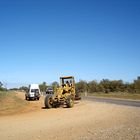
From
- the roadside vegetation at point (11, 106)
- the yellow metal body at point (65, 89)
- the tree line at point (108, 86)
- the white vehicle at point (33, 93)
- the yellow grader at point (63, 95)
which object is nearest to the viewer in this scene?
the roadside vegetation at point (11, 106)

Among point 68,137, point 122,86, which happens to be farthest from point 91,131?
point 122,86

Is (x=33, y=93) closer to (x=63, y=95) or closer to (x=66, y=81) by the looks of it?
(x=66, y=81)

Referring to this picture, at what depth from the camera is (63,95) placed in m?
31.2

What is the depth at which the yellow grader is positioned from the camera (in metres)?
30.2

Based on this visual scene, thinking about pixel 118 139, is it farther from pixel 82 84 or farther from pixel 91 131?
pixel 82 84

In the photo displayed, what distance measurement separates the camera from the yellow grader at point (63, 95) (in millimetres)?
30177

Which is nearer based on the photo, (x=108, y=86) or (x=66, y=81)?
(x=66, y=81)

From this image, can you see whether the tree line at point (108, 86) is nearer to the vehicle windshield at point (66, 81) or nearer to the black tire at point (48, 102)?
the vehicle windshield at point (66, 81)

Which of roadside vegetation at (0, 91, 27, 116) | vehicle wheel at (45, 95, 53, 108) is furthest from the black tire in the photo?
roadside vegetation at (0, 91, 27, 116)

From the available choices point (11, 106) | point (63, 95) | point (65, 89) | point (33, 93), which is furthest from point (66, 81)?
point (33, 93)

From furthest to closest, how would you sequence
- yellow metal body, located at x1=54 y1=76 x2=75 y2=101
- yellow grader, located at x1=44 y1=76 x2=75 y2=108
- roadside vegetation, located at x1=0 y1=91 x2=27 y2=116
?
yellow metal body, located at x1=54 y1=76 x2=75 y2=101
yellow grader, located at x1=44 y1=76 x2=75 y2=108
roadside vegetation, located at x1=0 y1=91 x2=27 y2=116

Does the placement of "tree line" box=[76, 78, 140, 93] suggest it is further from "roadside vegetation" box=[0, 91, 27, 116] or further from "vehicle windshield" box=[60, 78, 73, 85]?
"vehicle windshield" box=[60, 78, 73, 85]

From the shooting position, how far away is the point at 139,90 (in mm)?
88812

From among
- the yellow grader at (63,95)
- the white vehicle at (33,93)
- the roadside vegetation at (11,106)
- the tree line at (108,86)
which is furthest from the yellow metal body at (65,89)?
the tree line at (108,86)
